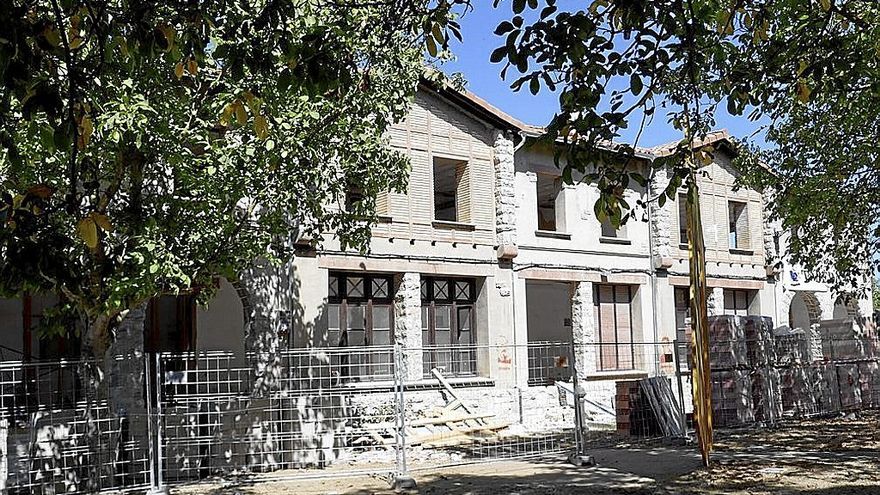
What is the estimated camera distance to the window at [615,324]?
74.7 ft

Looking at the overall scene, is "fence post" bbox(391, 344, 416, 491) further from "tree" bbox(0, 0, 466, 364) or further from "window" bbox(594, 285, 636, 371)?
"window" bbox(594, 285, 636, 371)

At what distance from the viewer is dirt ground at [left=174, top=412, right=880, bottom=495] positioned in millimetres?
10941

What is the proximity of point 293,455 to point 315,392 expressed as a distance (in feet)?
3.24

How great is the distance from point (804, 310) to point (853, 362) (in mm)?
A: 10572

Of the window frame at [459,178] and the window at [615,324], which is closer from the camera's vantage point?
the window frame at [459,178]

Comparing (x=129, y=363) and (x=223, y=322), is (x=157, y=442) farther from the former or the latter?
(x=223, y=322)

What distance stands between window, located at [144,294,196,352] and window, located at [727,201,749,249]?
16.0m

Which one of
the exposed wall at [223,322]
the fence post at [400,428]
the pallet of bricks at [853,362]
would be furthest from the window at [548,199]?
the fence post at [400,428]

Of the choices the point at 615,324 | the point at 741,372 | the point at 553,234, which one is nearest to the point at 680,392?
the point at 741,372

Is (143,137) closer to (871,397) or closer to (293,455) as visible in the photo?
(293,455)

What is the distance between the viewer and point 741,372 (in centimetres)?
1708

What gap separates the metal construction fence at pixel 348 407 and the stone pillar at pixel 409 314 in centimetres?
31

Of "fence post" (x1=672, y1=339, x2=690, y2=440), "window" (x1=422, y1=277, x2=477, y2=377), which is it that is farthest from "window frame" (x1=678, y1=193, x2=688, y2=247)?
"fence post" (x1=672, y1=339, x2=690, y2=440)

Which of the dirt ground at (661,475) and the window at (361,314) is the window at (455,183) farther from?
the dirt ground at (661,475)
